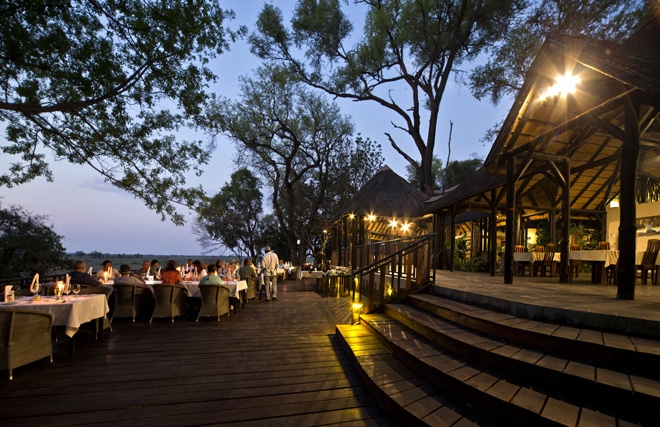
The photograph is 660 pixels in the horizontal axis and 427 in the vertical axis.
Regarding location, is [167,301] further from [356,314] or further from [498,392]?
[498,392]

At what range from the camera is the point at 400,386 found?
3.22m

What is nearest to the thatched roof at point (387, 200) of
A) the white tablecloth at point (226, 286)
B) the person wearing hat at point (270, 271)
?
the person wearing hat at point (270, 271)

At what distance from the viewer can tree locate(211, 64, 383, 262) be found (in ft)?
71.8

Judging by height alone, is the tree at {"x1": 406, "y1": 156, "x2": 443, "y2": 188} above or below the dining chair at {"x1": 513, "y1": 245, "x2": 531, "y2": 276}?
above

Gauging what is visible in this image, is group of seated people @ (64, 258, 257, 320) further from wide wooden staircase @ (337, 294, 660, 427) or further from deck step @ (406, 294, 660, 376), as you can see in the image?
deck step @ (406, 294, 660, 376)

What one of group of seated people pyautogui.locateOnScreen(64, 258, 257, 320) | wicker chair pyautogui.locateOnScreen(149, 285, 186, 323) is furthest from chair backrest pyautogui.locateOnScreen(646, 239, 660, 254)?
wicker chair pyautogui.locateOnScreen(149, 285, 186, 323)

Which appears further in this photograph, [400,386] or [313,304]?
[313,304]

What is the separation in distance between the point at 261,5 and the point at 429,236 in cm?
2360

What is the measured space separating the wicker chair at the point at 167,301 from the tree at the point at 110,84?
3583mm

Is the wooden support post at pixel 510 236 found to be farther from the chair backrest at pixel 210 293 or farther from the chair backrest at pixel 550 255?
the chair backrest at pixel 210 293

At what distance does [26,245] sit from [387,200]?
1437cm

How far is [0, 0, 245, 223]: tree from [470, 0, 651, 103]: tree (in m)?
11.4

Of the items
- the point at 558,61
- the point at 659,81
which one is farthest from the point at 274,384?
the point at 558,61

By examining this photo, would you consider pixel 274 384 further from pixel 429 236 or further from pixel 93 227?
pixel 93 227
